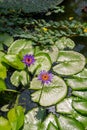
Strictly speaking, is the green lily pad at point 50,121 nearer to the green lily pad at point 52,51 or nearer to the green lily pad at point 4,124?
the green lily pad at point 4,124

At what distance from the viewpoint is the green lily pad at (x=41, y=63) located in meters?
1.73

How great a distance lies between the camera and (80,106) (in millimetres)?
1526

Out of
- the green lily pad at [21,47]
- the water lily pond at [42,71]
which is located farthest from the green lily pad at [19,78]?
Result: the green lily pad at [21,47]

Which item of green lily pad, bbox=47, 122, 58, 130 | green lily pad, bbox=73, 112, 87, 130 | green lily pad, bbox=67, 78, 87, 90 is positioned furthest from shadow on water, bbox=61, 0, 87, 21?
green lily pad, bbox=47, 122, 58, 130

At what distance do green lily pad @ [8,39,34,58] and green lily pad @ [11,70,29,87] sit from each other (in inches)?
6.1

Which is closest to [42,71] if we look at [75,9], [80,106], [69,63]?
[69,63]

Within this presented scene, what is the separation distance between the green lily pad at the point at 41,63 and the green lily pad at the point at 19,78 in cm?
7

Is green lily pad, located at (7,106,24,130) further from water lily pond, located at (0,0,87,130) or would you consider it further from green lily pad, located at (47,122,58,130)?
green lily pad, located at (47,122,58,130)

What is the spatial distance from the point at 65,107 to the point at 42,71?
0.27 metres

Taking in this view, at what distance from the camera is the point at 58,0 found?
2.39 m

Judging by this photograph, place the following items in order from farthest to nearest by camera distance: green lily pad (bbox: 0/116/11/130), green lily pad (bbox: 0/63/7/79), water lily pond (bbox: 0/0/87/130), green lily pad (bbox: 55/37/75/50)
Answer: green lily pad (bbox: 55/37/75/50) → green lily pad (bbox: 0/63/7/79) → water lily pond (bbox: 0/0/87/130) → green lily pad (bbox: 0/116/11/130)

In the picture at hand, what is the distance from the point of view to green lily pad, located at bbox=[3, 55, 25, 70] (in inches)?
65.1

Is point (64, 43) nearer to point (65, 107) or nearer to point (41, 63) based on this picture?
point (41, 63)

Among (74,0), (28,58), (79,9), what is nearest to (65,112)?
(28,58)
